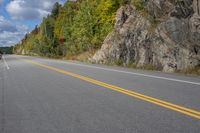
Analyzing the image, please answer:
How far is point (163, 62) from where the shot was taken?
20.9m

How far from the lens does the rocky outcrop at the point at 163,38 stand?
19.2 metres

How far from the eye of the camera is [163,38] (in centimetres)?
2138

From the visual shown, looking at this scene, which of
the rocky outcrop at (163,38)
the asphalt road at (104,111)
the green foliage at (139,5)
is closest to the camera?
the asphalt road at (104,111)

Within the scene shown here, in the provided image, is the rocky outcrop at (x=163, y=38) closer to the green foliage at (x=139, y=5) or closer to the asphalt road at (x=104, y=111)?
the green foliage at (x=139, y=5)

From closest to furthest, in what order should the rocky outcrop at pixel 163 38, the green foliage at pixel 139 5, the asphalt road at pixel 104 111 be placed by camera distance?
the asphalt road at pixel 104 111 → the rocky outcrop at pixel 163 38 → the green foliage at pixel 139 5

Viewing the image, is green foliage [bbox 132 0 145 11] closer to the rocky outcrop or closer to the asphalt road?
the rocky outcrop

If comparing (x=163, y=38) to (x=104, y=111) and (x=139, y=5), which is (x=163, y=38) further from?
(x=104, y=111)

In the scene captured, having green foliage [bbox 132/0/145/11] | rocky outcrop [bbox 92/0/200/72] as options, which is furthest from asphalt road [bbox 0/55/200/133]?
green foliage [bbox 132/0/145/11]

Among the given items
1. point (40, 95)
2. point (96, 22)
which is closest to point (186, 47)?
point (40, 95)

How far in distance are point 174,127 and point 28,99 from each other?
5.33 metres

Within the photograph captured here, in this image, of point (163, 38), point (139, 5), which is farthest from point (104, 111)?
point (139, 5)

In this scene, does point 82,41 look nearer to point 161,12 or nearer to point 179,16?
point 161,12

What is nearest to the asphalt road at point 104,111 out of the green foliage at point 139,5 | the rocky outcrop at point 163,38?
the rocky outcrop at point 163,38

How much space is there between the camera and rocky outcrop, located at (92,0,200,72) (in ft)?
62.8
